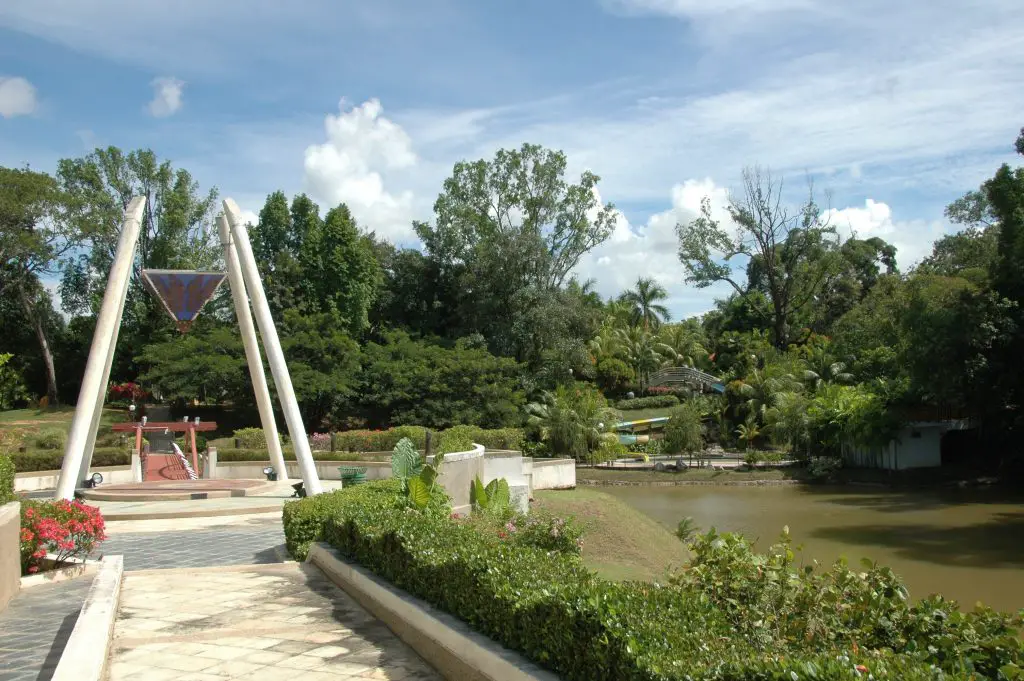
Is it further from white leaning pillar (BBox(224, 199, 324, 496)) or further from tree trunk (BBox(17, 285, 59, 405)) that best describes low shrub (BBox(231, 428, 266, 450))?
tree trunk (BBox(17, 285, 59, 405))

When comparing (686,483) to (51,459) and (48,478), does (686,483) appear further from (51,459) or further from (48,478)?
(51,459)

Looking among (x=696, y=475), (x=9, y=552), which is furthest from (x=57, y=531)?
(x=696, y=475)

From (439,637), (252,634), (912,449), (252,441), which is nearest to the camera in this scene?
(439,637)

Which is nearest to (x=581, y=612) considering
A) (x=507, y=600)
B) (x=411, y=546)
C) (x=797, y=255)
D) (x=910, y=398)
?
(x=507, y=600)

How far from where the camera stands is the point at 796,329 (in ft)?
153

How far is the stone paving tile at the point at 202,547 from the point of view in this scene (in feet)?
34.7

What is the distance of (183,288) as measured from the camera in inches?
764

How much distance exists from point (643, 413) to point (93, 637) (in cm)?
4059

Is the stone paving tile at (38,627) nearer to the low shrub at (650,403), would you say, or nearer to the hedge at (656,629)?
the hedge at (656,629)

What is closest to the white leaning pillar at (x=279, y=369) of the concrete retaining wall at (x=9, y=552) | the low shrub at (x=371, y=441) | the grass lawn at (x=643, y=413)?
the concrete retaining wall at (x=9, y=552)

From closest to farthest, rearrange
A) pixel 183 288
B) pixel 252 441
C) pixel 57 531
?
1. pixel 57 531
2. pixel 183 288
3. pixel 252 441

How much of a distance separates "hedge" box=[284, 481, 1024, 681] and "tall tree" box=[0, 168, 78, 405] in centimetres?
3759

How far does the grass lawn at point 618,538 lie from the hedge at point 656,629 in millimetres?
7733

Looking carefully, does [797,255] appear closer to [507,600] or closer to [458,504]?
[458,504]
